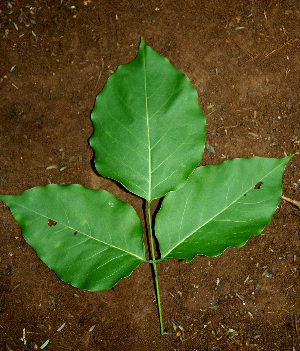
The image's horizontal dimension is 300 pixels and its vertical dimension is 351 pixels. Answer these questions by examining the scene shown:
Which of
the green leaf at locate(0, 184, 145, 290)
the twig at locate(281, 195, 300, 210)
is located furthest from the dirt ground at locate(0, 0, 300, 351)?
the green leaf at locate(0, 184, 145, 290)

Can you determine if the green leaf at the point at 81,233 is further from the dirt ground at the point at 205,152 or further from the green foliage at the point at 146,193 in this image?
the dirt ground at the point at 205,152

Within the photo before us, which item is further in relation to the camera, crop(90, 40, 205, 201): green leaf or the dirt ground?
the dirt ground

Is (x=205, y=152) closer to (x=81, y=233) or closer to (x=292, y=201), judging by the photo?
(x=292, y=201)

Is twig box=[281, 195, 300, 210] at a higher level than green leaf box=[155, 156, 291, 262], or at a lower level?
lower

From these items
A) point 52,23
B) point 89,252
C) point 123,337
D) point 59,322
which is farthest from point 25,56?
point 123,337

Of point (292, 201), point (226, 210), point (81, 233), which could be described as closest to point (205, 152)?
point (226, 210)

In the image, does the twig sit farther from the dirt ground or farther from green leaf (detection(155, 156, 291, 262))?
green leaf (detection(155, 156, 291, 262))

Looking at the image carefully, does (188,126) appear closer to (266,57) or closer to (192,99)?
(192,99)
